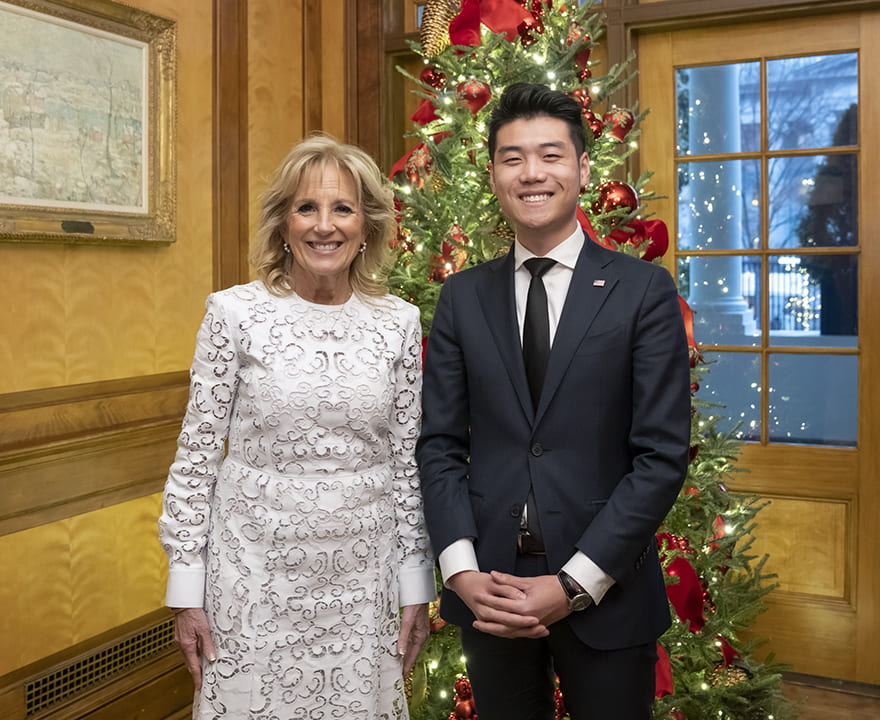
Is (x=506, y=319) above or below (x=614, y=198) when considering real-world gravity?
below

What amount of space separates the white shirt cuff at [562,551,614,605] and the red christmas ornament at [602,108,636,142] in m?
1.38

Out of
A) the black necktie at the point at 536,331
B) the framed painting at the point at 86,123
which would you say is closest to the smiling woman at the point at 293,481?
the black necktie at the point at 536,331

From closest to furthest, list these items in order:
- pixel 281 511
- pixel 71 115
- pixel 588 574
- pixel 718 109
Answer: pixel 588 574 < pixel 281 511 < pixel 71 115 < pixel 718 109

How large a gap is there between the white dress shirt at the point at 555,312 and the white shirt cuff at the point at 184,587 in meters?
0.43

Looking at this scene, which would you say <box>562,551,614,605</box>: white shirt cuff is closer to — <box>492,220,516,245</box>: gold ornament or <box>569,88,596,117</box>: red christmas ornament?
<box>492,220,516,245</box>: gold ornament

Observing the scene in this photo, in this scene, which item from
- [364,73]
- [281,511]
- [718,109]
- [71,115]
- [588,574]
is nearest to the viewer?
[588,574]

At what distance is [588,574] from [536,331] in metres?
0.42

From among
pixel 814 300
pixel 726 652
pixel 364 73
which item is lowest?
pixel 726 652

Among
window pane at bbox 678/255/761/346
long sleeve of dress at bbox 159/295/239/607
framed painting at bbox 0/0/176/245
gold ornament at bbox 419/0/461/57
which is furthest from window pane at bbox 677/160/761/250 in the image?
long sleeve of dress at bbox 159/295/239/607

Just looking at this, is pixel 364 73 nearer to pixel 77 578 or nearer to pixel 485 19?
pixel 485 19

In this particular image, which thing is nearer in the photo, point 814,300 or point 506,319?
point 506,319

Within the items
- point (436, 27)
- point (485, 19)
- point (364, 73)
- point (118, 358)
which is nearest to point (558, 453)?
point (485, 19)

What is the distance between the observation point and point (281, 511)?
150cm

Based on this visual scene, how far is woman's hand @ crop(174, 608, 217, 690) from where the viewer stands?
60.6 inches
